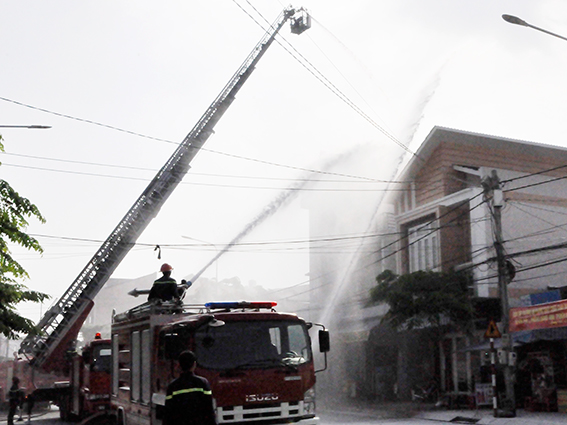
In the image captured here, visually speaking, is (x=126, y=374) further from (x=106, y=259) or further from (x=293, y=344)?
(x=106, y=259)

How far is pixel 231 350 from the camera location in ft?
34.8

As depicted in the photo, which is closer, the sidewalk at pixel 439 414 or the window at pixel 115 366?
the window at pixel 115 366

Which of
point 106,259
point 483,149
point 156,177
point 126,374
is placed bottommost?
point 126,374

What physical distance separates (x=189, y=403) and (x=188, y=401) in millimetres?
23

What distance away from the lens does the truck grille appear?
10.2 meters

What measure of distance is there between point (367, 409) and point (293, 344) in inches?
713

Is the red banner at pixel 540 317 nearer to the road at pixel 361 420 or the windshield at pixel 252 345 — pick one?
the road at pixel 361 420

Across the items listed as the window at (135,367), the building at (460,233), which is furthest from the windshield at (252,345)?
the building at (460,233)

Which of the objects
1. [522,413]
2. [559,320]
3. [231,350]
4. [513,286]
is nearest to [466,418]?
[522,413]

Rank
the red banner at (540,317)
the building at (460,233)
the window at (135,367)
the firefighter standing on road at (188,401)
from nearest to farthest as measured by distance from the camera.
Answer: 1. the firefighter standing on road at (188,401)
2. the window at (135,367)
3. the red banner at (540,317)
4. the building at (460,233)

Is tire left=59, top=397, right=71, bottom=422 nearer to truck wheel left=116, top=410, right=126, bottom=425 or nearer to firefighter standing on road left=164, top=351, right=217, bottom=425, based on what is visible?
truck wheel left=116, top=410, right=126, bottom=425

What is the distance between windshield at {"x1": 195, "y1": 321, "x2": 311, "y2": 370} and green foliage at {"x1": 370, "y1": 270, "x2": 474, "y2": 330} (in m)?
17.0

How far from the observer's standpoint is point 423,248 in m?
33.9

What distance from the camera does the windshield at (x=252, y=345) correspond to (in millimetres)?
10422
